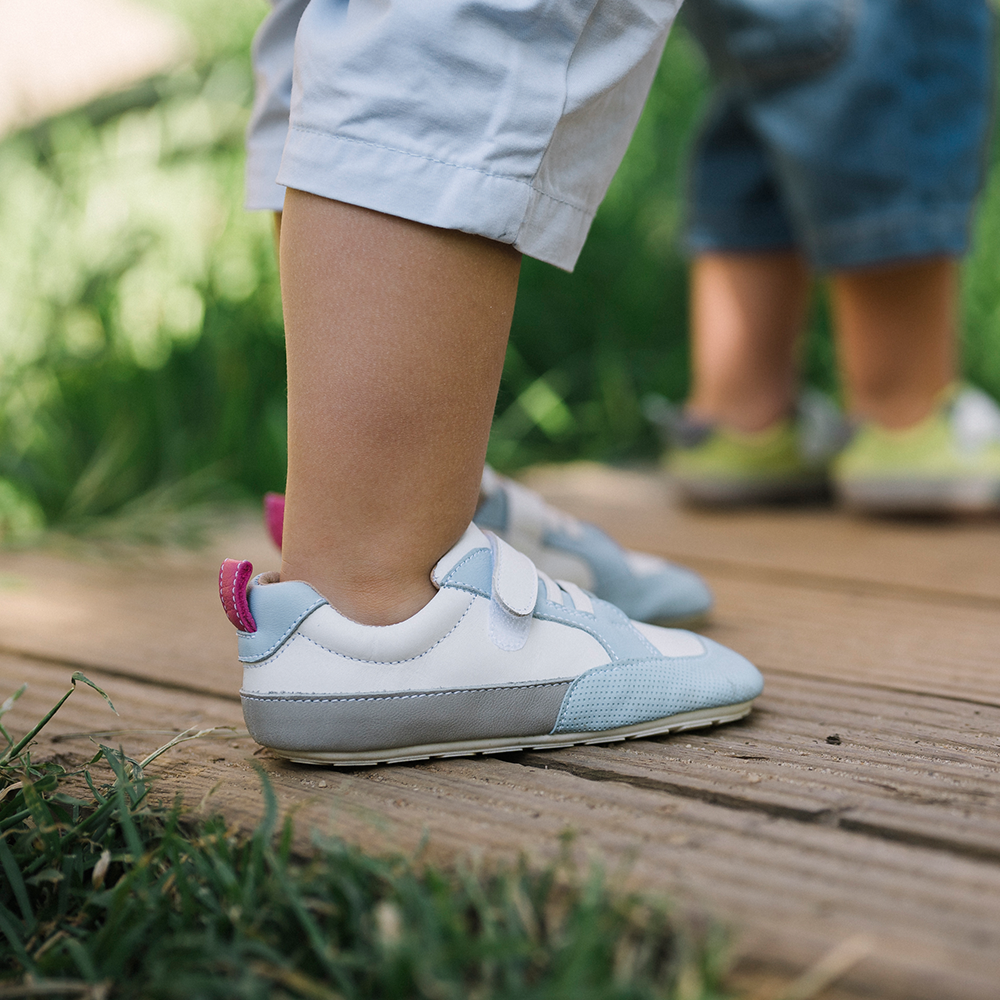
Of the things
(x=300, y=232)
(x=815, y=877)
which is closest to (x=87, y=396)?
(x=300, y=232)

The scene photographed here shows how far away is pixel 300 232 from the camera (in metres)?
0.71

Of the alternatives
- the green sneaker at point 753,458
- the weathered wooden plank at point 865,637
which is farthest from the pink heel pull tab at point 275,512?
the green sneaker at point 753,458

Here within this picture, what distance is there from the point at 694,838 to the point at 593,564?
48 centimetres

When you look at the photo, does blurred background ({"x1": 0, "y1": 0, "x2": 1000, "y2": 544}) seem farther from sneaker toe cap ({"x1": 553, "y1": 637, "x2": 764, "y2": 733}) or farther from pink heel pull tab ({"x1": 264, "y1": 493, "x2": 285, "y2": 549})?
sneaker toe cap ({"x1": 553, "y1": 637, "x2": 764, "y2": 733})

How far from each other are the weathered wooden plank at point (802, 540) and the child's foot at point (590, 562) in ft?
0.81

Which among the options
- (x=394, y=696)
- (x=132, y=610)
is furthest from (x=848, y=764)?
(x=132, y=610)

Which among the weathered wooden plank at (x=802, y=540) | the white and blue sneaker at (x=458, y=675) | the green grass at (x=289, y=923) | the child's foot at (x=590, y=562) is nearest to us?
the green grass at (x=289, y=923)

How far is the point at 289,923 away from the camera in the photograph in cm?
56

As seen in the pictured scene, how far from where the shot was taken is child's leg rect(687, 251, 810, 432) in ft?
5.76

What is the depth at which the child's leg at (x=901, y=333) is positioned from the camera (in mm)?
1585

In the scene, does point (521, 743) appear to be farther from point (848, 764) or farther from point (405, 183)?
point (405, 183)

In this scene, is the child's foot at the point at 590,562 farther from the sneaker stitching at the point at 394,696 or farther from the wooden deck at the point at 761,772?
the sneaker stitching at the point at 394,696

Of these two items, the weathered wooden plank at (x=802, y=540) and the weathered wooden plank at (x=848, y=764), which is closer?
the weathered wooden plank at (x=848, y=764)

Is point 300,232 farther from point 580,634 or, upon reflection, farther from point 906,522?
point 906,522
